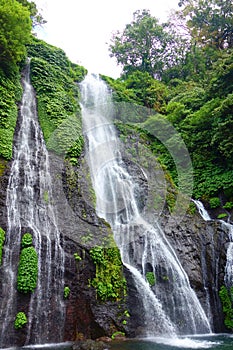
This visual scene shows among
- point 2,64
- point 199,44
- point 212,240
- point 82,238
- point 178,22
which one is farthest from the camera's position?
point 178,22

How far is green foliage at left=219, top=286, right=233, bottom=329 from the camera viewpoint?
11.4 m

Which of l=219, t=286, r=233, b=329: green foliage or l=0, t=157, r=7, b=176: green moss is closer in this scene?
l=219, t=286, r=233, b=329: green foliage

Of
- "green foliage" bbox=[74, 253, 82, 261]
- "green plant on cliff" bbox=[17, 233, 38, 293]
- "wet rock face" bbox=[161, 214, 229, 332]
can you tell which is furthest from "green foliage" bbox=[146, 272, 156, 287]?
"green plant on cliff" bbox=[17, 233, 38, 293]

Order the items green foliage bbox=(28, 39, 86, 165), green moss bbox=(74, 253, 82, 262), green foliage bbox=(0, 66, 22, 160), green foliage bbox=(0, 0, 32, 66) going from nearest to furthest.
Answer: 1. green moss bbox=(74, 253, 82, 262)
2. green foliage bbox=(0, 66, 22, 160)
3. green foliage bbox=(28, 39, 86, 165)
4. green foliage bbox=(0, 0, 32, 66)

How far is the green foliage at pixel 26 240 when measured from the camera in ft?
31.7

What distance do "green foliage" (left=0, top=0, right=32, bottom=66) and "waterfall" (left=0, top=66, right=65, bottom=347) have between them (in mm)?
6419

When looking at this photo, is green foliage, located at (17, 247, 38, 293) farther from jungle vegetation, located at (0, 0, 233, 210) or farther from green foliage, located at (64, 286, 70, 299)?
jungle vegetation, located at (0, 0, 233, 210)

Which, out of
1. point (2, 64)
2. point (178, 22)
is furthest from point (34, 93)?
point (178, 22)

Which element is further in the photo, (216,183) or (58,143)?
(216,183)

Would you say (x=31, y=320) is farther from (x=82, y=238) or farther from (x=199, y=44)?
(x=199, y=44)

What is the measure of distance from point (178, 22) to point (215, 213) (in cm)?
2786

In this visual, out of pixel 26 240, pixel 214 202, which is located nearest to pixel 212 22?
pixel 214 202

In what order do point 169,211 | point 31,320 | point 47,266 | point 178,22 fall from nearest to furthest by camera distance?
point 31,320, point 47,266, point 169,211, point 178,22

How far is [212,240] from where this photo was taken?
→ 44.2 feet
